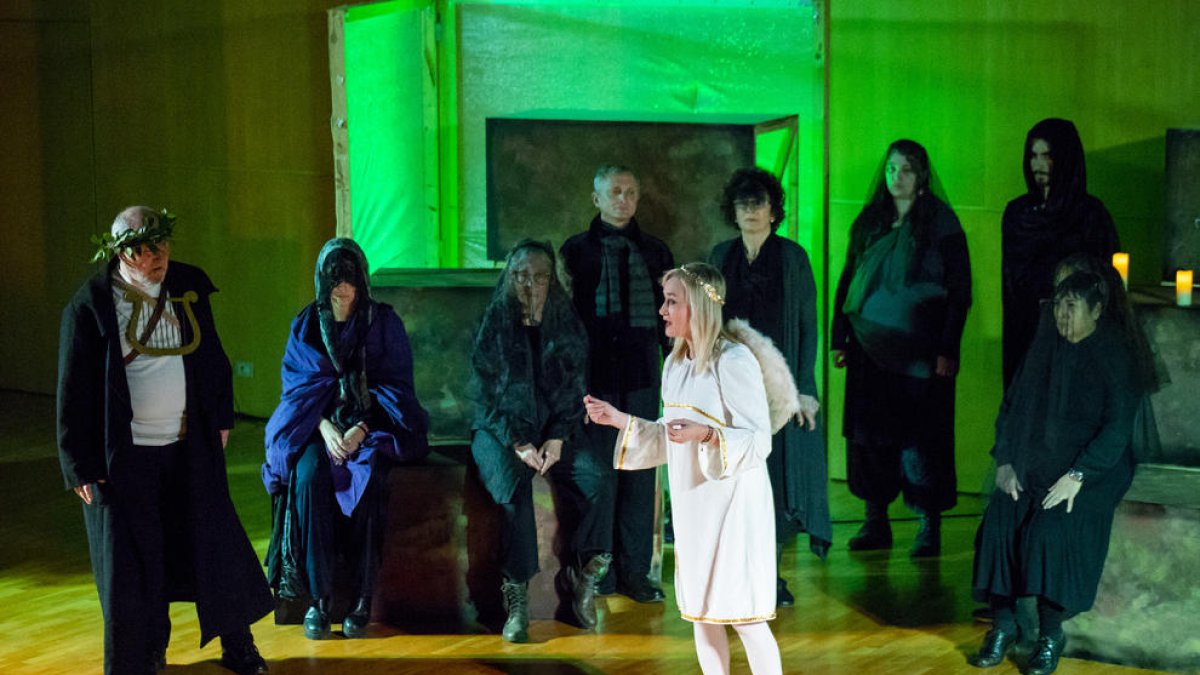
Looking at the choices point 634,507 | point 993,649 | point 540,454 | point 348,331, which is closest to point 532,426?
point 540,454

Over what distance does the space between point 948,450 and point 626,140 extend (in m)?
1.82

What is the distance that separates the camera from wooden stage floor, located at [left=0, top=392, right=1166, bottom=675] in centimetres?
552

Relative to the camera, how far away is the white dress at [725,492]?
15.0 feet

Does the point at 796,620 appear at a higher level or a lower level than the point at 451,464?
lower

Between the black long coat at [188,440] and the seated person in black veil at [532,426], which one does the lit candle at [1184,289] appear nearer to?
the seated person in black veil at [532,426]

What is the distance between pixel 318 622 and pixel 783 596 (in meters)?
1.66

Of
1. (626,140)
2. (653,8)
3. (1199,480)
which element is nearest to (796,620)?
(1199,480)

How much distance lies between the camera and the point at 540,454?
5.84 metres

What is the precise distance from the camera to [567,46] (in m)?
7.56

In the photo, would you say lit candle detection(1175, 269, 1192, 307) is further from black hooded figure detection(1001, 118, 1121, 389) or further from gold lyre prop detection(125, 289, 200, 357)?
gold lyre prop detection(125, 289, 200, 357)

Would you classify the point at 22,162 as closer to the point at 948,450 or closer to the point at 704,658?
the point at 948,450

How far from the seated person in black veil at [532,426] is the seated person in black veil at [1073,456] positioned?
141cm

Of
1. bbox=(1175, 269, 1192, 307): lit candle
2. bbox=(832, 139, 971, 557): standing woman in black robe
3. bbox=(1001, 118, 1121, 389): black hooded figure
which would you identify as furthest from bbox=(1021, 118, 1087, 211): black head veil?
bbox=(1175, 269, 1192, 307): lit candle

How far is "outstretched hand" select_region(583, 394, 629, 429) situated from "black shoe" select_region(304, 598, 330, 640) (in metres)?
1.69
